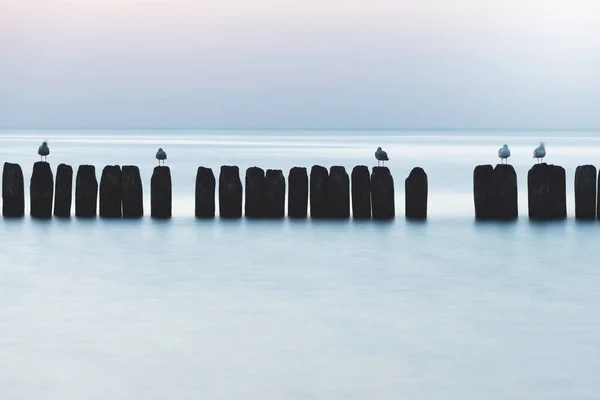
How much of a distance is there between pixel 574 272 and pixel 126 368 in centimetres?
739

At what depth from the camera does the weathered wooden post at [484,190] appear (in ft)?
55.4

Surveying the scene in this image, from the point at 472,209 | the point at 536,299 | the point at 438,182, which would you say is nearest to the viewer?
the point at 536,299

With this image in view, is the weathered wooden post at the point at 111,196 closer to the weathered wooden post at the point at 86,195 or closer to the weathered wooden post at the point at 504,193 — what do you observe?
the weathered wooden post at the point at 86,195

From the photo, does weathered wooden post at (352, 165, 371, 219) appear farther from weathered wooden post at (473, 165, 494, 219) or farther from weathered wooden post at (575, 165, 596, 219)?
weathered wooden post at (575, 165, 596, 219)

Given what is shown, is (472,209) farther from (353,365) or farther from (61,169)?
(353,365)

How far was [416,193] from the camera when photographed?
56.9 feet

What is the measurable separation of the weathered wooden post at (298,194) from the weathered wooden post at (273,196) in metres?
0.15

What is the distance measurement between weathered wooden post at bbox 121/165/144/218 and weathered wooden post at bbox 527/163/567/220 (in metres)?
5.67

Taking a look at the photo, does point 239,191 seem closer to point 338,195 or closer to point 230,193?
point 230,193

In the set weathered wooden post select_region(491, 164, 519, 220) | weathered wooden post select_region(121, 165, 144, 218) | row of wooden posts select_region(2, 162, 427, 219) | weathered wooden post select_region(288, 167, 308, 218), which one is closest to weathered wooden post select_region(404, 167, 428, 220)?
row of wooden posts select_region(2, 162, 427, 219)

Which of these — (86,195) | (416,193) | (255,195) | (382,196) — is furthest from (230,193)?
(416,193)

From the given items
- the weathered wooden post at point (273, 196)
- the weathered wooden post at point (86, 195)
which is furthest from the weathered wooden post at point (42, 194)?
the weathered wooden post at point (273, 196)

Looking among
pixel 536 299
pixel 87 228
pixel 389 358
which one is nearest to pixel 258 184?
pixel 87 228

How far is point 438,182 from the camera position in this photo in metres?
35.4
